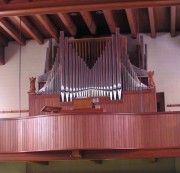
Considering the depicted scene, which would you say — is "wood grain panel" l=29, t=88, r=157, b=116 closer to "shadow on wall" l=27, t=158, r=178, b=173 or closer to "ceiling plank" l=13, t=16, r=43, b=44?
"shadow on wall" l=27, t=158, r=178, b=173

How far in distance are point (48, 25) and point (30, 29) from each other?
0.55 m

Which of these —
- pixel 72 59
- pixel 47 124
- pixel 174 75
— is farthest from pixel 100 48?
pixel 47 124

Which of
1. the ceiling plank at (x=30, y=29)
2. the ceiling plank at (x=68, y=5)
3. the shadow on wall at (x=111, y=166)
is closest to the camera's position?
the ceiling plank at (x=68, y=5)

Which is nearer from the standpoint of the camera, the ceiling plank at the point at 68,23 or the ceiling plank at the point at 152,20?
the ceiling plank at the point at 152,20

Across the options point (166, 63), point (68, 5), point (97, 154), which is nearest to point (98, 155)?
point (97, 154)

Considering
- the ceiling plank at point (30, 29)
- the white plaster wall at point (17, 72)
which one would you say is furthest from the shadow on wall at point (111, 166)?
the ceiling plank at point (30, 29)

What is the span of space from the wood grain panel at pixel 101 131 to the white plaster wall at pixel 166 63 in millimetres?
2503

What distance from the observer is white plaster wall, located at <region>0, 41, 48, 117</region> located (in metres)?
13.0

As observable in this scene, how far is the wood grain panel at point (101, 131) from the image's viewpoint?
367 inches

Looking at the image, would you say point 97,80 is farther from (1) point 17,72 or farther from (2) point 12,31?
(1) point 17,72

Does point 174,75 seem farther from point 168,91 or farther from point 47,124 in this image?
point 47,124

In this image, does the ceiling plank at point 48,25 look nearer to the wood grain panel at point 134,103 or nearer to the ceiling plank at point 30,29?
the ceiling plank at point 30,29

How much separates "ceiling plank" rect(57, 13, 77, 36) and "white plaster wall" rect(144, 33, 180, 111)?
1.91 meters

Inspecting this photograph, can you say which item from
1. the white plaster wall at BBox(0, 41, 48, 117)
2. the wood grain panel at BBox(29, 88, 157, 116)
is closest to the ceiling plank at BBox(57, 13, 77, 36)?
the white plaster wall at BBox(0, 41, 48, 117)
